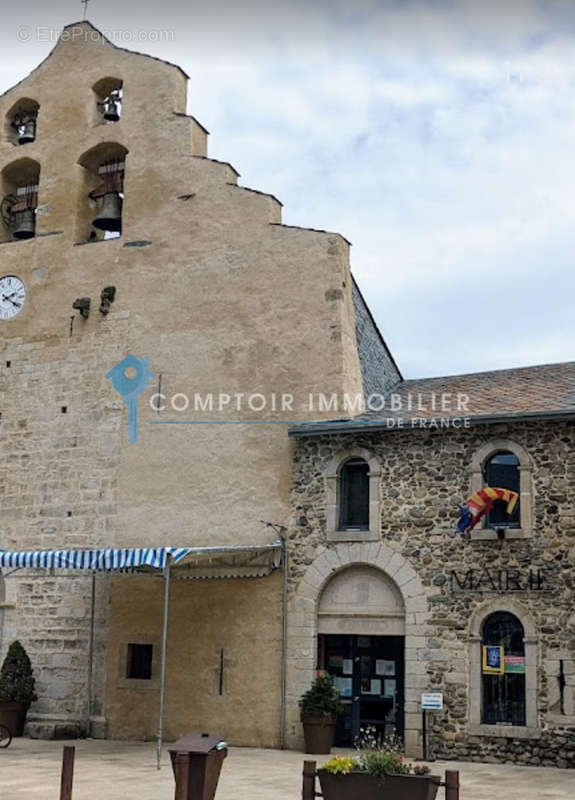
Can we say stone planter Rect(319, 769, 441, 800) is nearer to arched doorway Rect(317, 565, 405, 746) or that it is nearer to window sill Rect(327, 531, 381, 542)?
arched doorway Rect(317, 565, 405, 746)

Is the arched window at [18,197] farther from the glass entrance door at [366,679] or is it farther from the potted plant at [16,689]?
the glass entrance door at [366,679]

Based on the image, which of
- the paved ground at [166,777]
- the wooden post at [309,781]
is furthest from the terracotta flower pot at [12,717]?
the wooden post at [309,781]

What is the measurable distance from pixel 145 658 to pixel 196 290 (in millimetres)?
6525

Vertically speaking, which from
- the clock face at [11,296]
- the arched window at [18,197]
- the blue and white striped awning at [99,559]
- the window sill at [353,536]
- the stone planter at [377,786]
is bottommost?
the stone planter at [377,786]

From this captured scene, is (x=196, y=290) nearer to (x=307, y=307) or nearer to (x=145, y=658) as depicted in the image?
(x=307, y=307)

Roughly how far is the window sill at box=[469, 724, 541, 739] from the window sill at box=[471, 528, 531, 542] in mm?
2660

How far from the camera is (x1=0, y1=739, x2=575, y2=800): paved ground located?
11297 millimetres

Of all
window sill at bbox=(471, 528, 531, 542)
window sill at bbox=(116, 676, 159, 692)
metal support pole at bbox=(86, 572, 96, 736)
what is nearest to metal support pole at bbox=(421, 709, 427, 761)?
window sill at bbox=(471, 528, 531, 542)

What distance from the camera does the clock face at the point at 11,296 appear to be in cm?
2028

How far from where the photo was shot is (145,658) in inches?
690

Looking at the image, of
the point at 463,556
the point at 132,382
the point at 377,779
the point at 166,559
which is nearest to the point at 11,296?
the point at 132,382

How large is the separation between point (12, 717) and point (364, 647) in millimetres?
6162

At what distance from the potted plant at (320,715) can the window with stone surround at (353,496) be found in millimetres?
2332

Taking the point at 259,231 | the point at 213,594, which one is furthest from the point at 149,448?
the point at 259,231
